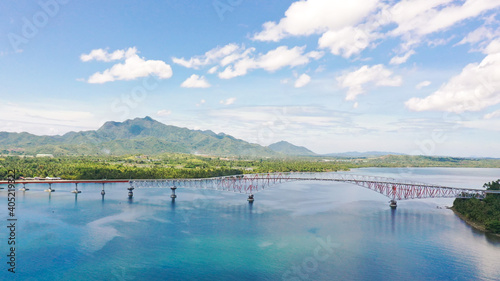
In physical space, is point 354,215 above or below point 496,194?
below

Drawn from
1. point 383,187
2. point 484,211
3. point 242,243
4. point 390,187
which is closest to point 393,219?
point 484,211

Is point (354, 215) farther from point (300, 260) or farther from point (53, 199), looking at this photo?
point (53, 199)

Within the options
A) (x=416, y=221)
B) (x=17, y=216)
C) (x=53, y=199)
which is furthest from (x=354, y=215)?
(x=53, y=199)

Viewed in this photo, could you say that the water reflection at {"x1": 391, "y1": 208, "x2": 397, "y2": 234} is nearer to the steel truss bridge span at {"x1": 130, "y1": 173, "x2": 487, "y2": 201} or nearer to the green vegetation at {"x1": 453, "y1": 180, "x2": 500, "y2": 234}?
the steel truss bridge span at {"x1": 130, "y1": 173, "x2": 487, "y2": 201}

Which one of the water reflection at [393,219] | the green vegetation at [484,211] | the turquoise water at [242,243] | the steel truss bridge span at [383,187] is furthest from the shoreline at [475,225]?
the water reflection at [393,219]

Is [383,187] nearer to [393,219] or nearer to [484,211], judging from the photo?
[393,219]
